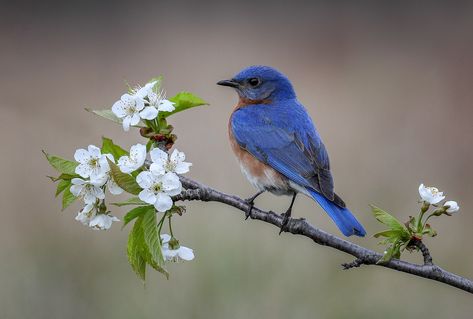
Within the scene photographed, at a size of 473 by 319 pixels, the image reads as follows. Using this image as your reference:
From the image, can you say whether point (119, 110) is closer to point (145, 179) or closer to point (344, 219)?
point (145, 179)

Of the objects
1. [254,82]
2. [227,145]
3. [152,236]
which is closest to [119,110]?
[152,236]

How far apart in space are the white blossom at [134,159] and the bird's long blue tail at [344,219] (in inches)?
32.1

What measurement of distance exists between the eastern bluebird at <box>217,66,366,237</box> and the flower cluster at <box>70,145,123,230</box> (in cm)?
72

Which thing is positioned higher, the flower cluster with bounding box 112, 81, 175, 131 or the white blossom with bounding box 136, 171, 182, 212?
the flower cluster with bounding box 112, 81, 175, 131

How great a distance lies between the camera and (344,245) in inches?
108

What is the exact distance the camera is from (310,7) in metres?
9.88

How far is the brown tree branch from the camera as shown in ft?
8.45

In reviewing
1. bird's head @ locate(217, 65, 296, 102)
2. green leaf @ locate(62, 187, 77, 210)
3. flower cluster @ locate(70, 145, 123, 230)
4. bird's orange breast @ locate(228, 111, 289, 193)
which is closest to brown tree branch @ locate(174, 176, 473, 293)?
flower cluster @ locate(70, 145, 123, 230)

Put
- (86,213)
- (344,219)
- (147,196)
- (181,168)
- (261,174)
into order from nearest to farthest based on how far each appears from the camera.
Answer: (147,196), (181,168), (86,213), (344,219), (261,174)

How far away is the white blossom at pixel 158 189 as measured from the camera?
2670 millimetres

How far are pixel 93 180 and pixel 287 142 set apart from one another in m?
1.38

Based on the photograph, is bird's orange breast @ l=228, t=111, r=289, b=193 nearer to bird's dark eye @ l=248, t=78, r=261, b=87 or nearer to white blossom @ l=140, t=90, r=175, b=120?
bird's dark eye @ l=248, t=78, r=261, b=87

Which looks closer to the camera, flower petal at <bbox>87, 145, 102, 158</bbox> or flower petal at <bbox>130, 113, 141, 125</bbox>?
flower petal at <bbox>87, 145, 102, 158</bbox>

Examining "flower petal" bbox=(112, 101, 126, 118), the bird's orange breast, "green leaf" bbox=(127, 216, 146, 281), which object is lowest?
"green leaf" bbox=(127, 216, 146, 281)
